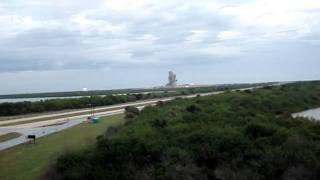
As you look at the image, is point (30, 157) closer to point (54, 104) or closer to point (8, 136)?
point (8, 136)

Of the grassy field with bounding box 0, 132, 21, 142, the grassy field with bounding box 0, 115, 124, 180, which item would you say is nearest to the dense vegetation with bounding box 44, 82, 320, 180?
the grassy field with bounding box 0, 115, 124, 180

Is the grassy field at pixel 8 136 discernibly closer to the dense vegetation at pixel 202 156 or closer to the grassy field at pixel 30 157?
the grassy field at pixel 30 157

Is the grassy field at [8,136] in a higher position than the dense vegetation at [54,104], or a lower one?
lower

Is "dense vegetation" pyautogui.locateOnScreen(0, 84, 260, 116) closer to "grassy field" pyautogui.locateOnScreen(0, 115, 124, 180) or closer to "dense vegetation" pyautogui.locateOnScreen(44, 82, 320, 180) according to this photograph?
"grassy field" pyautogui.locateOnScreen(0, 115, 124, 180)

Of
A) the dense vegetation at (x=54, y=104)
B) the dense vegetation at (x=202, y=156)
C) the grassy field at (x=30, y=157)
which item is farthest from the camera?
the dense vegetation at (x=54, y=104)

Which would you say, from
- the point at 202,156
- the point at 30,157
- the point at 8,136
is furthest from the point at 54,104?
the point at 202,156

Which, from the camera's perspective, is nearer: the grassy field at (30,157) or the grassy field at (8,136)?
the grassy field at (30,157)

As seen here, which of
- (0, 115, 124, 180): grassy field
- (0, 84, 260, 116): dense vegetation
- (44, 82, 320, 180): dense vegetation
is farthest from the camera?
(0, 84, 260, 116): dense vegetation

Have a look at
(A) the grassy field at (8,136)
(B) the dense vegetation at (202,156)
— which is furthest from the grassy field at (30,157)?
(A) the grassy field at (8,136)

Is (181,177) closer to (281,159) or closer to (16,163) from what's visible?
(281,159)

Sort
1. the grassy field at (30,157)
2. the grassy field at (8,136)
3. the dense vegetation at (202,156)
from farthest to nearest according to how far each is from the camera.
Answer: the grassy field at (8,136) → the grassy field at (30,157) → the dense vegetation at (202,156)

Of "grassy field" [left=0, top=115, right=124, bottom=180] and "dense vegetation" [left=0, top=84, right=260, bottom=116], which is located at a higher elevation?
"dense vegetation" [left=0, top=84, right=260, bottom=116]
